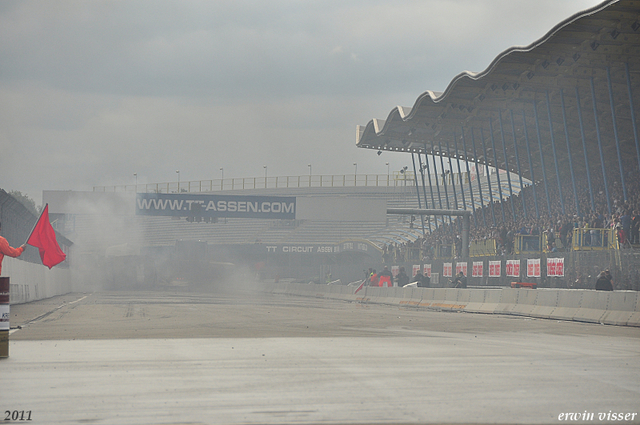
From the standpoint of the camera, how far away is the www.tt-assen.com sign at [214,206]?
50353mm

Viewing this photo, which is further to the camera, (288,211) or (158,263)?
(158,263)

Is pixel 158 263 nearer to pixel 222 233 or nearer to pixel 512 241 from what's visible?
pixel 222 233

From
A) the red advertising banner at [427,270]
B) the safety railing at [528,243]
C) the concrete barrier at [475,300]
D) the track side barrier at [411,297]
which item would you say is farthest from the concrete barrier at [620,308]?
the red advertising banner at [427,270]

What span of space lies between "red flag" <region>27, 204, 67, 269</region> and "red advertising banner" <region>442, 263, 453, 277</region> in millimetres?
20302

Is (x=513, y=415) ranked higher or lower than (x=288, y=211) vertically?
lower

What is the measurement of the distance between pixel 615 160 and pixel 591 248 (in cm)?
2318

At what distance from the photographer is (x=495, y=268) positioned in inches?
1184

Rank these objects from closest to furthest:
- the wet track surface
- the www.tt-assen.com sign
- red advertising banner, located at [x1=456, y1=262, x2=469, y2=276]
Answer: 1. the wet track surface
2. red advertising banner, located at [x1=456, y1=262, x2=469, y2=276]
3. the www.tt-assen.com sign

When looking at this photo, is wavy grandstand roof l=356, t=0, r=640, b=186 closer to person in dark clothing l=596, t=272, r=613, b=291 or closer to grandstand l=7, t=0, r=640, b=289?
grandstand l=7, t=0, r=640, b=289

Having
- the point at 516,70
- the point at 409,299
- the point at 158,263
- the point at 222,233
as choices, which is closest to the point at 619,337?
the point at 409,299

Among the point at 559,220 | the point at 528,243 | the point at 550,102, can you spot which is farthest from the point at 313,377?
the point at 550,102

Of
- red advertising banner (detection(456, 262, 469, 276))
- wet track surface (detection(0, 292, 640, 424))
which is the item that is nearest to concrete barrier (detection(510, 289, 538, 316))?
wet track surface (detection(0, 292, 640, 424))

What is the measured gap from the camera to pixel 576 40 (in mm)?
31953

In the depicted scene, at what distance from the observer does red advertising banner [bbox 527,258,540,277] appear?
25.9 metres
